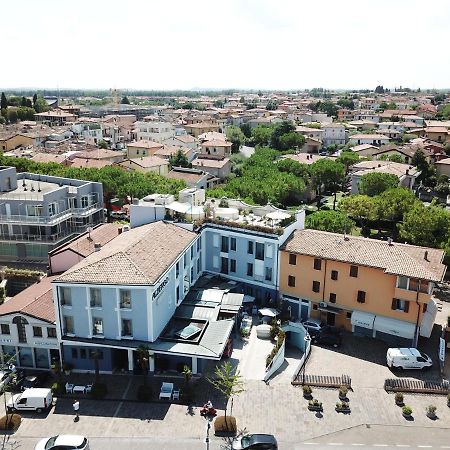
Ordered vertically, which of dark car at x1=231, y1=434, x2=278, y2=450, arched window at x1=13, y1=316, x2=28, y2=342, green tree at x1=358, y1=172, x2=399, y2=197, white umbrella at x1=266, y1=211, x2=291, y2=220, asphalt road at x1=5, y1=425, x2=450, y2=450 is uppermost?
white umbrella at x1=266, y1=211, x2=291, y2=220

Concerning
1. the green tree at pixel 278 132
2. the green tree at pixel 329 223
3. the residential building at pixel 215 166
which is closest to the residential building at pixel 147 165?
the residential building at pixel 215 166

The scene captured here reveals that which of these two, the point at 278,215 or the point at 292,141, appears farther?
the point at 292,141

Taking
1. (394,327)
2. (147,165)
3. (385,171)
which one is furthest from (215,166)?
(394,327)

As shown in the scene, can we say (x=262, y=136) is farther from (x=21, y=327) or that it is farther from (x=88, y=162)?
(x=21, y=327)

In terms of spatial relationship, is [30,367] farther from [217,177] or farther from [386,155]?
[386,155]

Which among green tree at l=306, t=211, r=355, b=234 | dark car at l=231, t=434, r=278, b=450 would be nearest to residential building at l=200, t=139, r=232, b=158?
green tree at l=306, t=211, r=355, b=234

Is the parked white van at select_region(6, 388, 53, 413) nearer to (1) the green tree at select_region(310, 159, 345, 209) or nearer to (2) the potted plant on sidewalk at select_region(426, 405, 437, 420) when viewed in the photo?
(2) the potted plant on sidewalk at select_region(426, 405, 437, 420)

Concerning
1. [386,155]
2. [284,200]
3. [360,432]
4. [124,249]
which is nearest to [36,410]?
[124,249]
